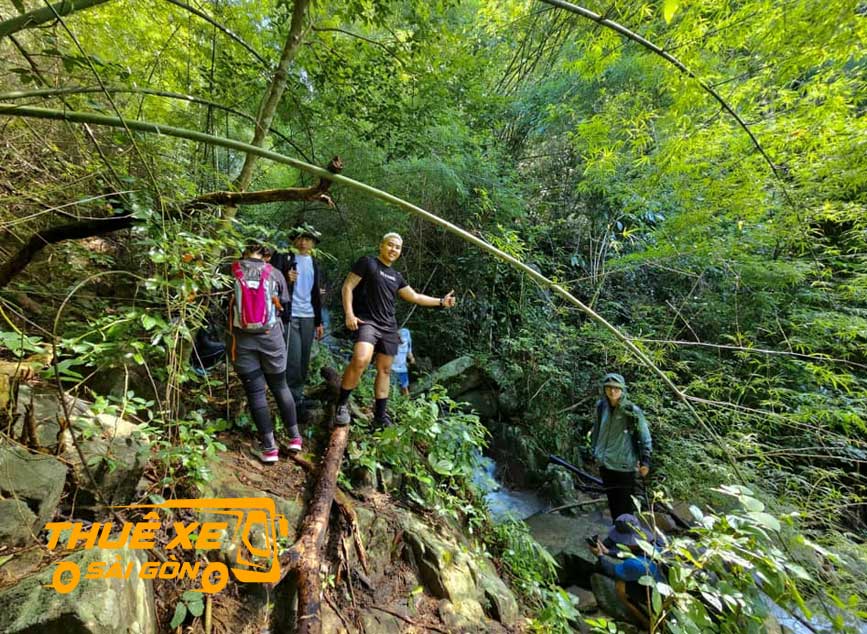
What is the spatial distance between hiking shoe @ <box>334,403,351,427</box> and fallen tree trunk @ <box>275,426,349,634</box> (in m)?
0.40

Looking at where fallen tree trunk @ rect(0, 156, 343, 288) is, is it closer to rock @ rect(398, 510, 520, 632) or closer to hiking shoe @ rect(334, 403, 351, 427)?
hiking shoe @ rect(334, 403, 351, 427)

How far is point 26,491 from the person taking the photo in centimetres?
163

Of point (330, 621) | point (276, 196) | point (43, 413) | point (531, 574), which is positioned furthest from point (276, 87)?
point (531, 574)

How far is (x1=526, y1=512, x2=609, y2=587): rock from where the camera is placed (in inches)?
181

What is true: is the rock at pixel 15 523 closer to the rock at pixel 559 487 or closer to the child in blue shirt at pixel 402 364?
the child in blue shirt at pixel 402 364

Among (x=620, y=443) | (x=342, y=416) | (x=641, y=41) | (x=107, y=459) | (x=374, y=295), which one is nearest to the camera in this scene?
(x=641, y=41)

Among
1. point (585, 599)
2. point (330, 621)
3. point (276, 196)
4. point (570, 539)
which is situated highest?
point (276, 196)

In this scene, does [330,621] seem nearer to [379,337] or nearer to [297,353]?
[379,337]

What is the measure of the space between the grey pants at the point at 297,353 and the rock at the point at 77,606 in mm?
2273

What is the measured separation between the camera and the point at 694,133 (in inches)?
156

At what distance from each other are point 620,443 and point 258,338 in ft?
13.2

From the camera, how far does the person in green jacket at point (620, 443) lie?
406cm

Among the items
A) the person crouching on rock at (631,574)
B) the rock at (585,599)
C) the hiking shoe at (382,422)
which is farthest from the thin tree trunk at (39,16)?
the rock at (585,599)

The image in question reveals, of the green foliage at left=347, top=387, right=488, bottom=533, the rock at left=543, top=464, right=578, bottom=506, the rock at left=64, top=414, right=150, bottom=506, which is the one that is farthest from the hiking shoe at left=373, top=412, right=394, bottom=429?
the rock at left=543, top=464, right=578, bottom=506
